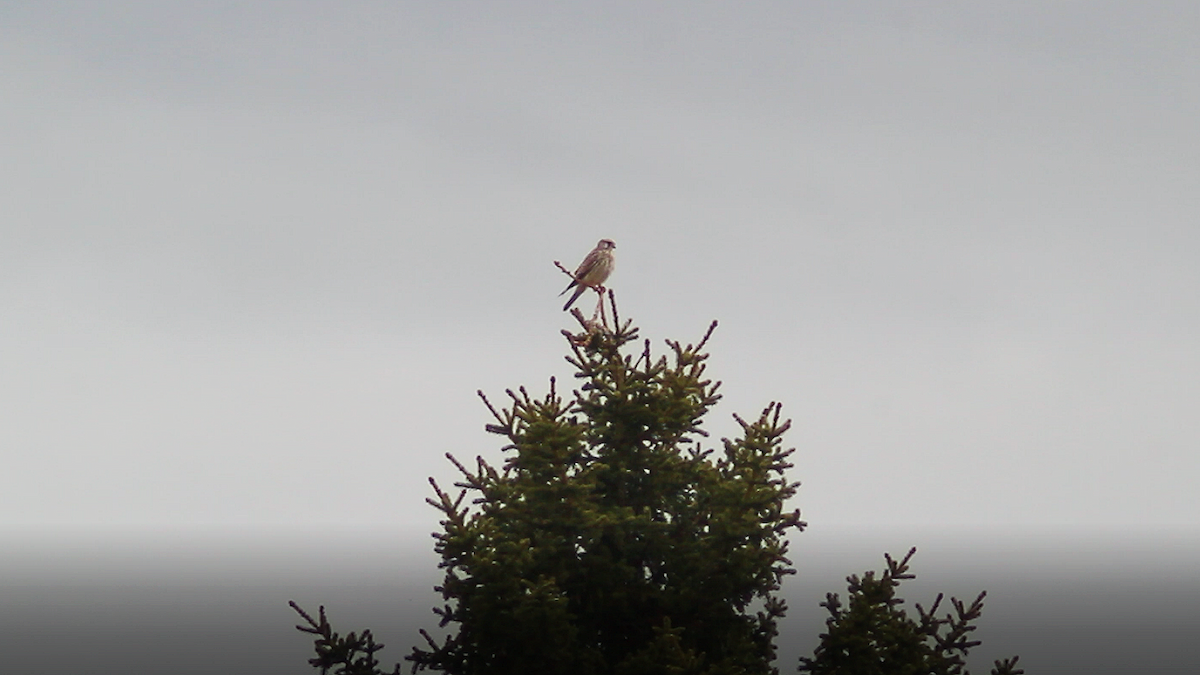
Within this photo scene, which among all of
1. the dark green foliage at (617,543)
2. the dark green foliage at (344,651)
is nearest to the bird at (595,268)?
the dark green foliage at (617,543)

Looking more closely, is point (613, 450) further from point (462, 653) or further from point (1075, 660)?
point (1075, 660)

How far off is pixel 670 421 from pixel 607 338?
1516 millimetres

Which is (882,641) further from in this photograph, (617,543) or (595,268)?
(595,268)

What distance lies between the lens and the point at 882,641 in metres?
13.7

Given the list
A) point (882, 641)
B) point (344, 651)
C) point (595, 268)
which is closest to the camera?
point (344, 651)

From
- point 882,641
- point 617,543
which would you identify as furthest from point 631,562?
point 882,641

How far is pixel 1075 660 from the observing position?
637ft

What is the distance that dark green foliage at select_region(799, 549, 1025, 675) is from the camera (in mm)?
13570

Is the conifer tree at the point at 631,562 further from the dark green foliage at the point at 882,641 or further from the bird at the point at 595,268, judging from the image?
the bird at the point at 595,268

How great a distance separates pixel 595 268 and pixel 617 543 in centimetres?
532

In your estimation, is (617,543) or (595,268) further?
(595,268)

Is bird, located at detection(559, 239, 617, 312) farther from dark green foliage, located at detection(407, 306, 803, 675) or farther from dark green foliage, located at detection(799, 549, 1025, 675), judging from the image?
dark green foliage, located at detection(799, 549, 1025, 675)

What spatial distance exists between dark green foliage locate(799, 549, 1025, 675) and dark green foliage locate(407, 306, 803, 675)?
0.89m

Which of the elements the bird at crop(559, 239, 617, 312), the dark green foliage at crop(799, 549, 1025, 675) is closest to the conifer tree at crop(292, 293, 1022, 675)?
the dark green foliage at crop(799, 549, 1025, 675)
